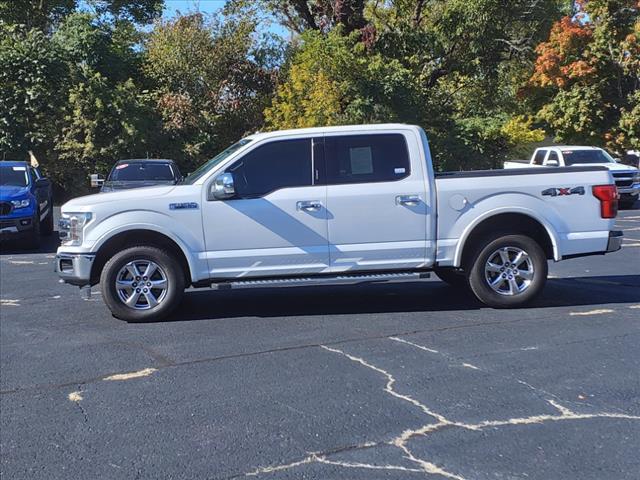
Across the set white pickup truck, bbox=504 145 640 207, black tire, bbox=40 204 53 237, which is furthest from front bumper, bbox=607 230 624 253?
white pickup truck, bbox=504 145 640 207

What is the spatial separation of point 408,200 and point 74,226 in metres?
3.60

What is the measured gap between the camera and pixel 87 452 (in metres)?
4.37

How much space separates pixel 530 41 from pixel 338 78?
31.1ft

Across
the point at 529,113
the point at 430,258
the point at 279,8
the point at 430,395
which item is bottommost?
the point at 430,395

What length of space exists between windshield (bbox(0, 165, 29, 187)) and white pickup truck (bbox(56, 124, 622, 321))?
7496 millimetres

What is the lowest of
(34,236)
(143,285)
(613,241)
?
(143,285)

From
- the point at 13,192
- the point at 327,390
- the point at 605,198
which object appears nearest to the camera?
the point at 327,390

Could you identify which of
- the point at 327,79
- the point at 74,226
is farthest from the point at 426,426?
the point at 327,79

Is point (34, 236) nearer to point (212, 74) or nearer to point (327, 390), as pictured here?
point (327, 390)

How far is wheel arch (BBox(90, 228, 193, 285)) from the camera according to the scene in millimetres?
7688

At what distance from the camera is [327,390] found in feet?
17.7

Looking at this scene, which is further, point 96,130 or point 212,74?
point 212,74

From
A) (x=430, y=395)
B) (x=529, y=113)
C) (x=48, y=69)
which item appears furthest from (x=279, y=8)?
(x=430, y=395)

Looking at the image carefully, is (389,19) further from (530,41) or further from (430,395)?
(430,395)
